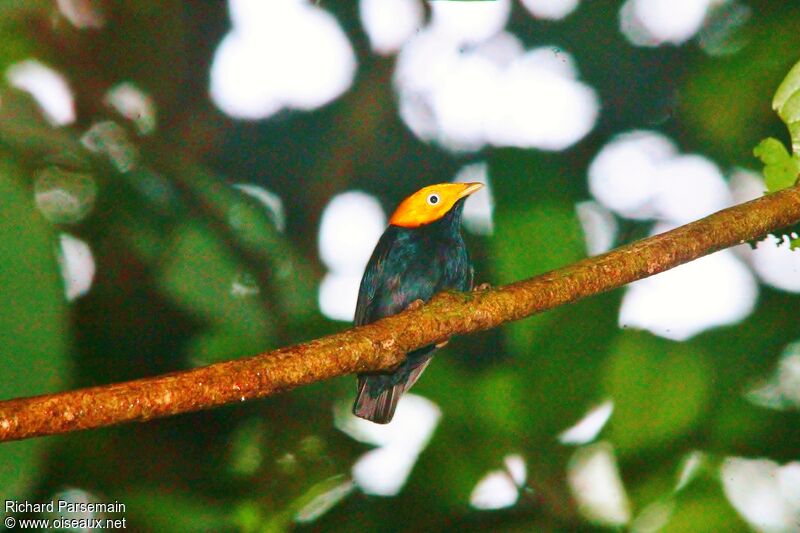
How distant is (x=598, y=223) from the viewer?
371 cm

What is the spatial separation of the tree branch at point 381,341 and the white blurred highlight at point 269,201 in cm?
171

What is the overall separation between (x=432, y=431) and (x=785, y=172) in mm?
1794

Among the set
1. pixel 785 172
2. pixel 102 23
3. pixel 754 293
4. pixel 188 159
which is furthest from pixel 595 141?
pixel 102 23

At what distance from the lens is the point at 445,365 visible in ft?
11.5

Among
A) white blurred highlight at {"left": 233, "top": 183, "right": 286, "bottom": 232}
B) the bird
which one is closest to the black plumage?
the bird

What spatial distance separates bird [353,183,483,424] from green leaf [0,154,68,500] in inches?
55.5

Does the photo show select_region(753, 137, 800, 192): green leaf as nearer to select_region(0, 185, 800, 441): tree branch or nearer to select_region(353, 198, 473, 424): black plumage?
select_region(0, 185, 800, 441): tree branch

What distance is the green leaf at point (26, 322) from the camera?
6.81ft

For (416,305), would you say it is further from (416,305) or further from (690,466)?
(690,466)

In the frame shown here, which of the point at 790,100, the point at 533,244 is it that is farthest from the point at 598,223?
the point at 790,100

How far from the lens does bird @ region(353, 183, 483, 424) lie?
10.9 feet

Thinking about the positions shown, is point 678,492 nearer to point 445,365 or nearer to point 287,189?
point 445,365

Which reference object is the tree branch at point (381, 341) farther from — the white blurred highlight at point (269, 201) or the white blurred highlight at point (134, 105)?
the white blurred highlight at point (134, 105)

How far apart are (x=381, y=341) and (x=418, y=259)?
1.21 metres
